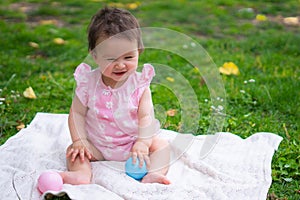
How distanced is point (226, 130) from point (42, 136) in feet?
3.62

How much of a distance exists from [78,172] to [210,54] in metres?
2.23

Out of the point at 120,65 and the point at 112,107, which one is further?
the point at 112,107

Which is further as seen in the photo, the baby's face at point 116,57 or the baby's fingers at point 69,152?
the baby's fingers at point 69,152

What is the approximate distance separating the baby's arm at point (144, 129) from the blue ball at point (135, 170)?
0.04 m

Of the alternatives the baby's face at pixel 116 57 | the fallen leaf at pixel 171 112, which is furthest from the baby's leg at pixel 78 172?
the fallen leaf at pixel 171 112

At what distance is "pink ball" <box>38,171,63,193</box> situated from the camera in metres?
2.24

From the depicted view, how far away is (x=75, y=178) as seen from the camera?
7.79ft

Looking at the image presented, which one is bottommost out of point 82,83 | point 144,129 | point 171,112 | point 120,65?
point 171,112

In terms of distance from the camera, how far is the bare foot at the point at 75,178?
2.37 metres

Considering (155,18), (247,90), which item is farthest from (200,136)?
(155,18)

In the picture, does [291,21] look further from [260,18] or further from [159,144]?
[159,144]

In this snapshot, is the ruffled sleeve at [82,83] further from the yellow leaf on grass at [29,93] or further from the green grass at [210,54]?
the yellow leaf on grass at [29,93]

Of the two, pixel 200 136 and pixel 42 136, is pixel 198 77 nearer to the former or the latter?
pixel 200 136

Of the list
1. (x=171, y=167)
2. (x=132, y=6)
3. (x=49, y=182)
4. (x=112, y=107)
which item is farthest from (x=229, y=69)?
(x=132, y=6)
